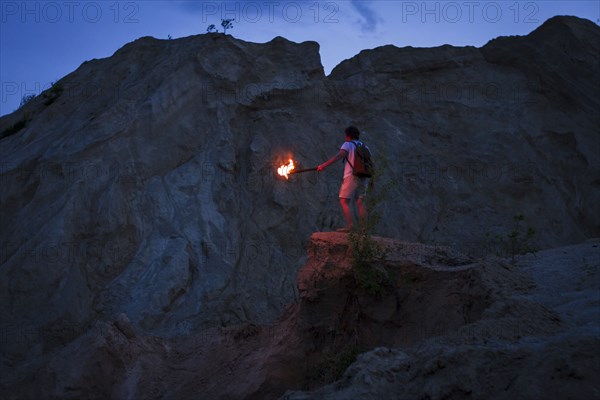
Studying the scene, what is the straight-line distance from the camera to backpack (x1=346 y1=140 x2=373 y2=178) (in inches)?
339

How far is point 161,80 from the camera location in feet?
46.9

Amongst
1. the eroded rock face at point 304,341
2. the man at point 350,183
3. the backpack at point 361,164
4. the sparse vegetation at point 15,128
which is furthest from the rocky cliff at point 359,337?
the sparse vegetation at point 15,128

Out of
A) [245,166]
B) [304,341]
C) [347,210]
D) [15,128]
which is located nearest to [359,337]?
[304,341]

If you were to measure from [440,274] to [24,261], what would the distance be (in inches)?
284

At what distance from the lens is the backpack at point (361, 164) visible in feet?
28.2

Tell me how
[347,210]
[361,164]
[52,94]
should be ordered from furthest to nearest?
[52,94] < [361,164] < [347,210]

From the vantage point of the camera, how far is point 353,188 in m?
8.66

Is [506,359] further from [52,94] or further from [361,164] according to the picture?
[52,94]

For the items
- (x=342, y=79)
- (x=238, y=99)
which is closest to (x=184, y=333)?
(x=238, y=99)

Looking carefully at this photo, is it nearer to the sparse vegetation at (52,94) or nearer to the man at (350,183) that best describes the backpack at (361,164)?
the man at (350,183)

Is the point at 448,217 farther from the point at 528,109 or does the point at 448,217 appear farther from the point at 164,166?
the point at 164,166

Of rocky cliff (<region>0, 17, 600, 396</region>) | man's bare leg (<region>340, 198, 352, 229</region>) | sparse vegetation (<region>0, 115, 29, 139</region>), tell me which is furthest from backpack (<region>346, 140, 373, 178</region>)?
sparse vegetation (<region>0, 115, 29, 139</region>)

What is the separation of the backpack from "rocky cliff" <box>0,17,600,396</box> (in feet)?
12.9

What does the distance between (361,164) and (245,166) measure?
574 centimetres
